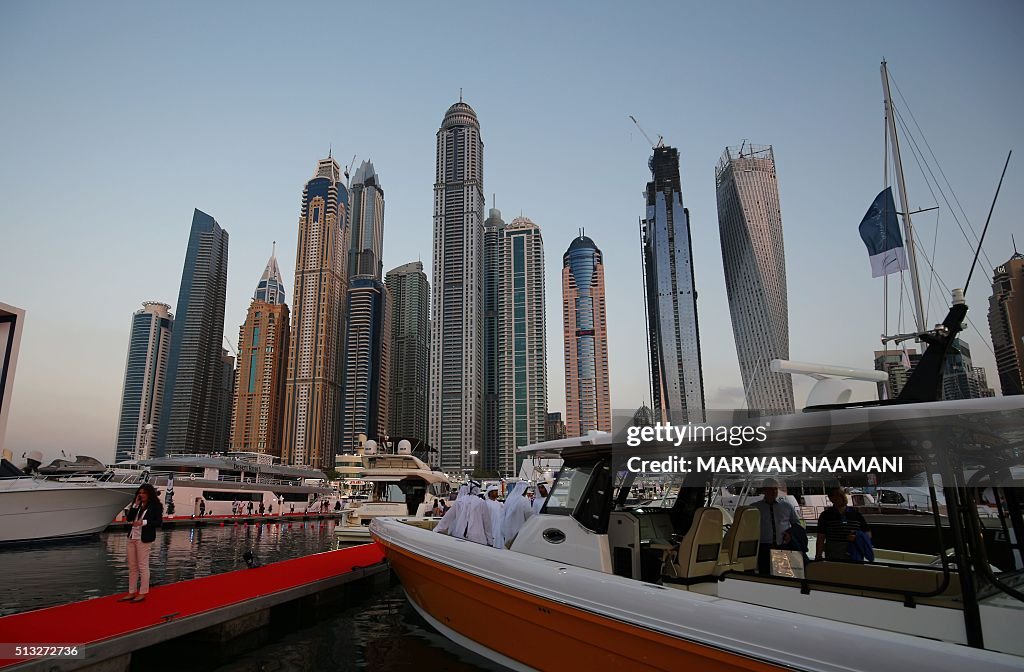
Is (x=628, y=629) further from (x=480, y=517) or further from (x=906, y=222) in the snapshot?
(x=906, y=222)

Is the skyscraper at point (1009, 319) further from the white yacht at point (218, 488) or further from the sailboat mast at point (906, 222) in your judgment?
the white yacht at point (218, 488)

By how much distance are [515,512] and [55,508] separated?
68.5 ft

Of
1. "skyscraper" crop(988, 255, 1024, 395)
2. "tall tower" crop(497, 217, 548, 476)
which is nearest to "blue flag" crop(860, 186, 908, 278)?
"skyscraper" crop(988, 255, 1024, 395)

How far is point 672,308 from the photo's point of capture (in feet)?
514

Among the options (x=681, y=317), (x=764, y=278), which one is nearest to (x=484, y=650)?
(x=764, y=278)

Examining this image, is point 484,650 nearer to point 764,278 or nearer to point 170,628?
point 170,628

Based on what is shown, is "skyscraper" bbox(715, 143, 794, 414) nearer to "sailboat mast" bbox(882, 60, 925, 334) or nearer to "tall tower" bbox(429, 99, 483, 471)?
"tall tower" bbox(429, 99, 483, 471)

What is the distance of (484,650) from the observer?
630 centimetres

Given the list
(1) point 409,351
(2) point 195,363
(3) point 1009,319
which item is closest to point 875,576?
(3) point 1009,319

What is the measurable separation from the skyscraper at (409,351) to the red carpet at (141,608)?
156 m

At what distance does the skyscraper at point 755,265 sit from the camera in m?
109

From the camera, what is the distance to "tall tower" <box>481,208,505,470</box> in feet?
470

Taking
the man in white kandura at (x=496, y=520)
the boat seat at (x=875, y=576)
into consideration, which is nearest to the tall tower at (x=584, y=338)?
the man in white kandura at (x=496, y=520)

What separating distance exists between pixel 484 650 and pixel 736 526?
3.07m
